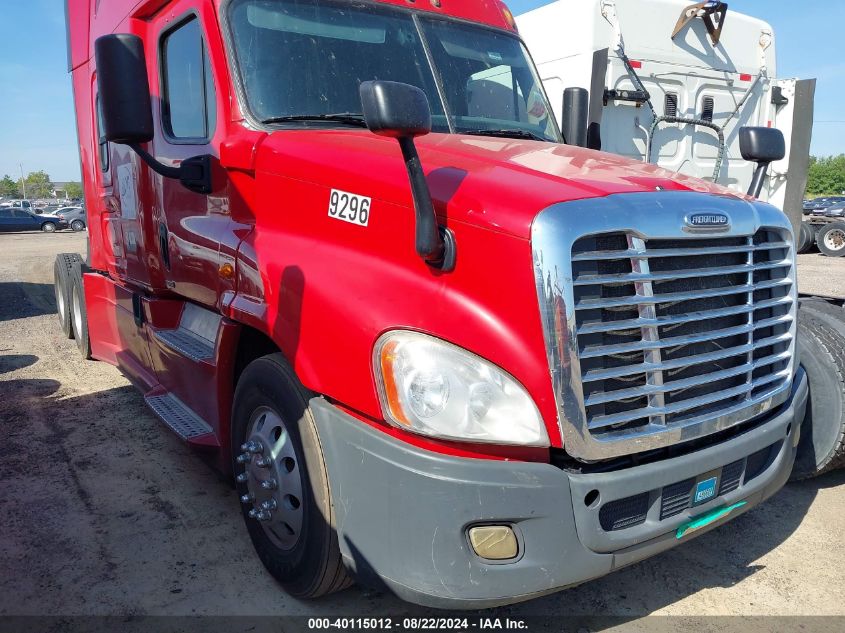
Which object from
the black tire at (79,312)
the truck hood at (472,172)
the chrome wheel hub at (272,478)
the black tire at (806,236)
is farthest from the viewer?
the black tire at (806,236)

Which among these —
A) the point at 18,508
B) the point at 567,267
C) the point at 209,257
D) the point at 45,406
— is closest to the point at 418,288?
the point at 567,267

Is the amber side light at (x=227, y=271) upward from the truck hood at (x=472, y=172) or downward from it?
downward

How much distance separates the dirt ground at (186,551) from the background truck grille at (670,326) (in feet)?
3.25

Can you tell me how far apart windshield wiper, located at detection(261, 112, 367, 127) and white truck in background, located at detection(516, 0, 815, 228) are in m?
3.31

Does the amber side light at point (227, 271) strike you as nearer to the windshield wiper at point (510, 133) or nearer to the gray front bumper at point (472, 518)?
the gray front bumper at point (472, 518)

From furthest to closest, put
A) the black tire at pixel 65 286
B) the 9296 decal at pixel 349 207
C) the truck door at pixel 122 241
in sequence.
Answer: the black tire at pixel 65 286 → the truck door at pixel 122 241 → the 9296 decal at pixel 349 207

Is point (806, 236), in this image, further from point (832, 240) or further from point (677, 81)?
point (677, 81)

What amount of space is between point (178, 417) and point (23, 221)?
35.2m

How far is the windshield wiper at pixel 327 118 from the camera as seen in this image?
3.20 m

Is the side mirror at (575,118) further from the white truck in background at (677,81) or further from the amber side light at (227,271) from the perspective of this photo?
the amber side light at (227,271)

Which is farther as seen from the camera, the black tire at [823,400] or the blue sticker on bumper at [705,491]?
the black tire at [823,400]

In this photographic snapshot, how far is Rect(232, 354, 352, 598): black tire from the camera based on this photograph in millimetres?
2605

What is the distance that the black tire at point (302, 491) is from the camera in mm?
2605

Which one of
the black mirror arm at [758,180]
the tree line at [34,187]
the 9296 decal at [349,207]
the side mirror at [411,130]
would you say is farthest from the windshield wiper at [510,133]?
the tree line at [34,187]
